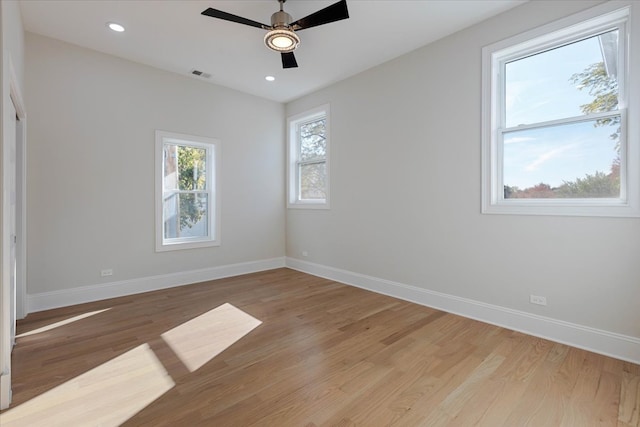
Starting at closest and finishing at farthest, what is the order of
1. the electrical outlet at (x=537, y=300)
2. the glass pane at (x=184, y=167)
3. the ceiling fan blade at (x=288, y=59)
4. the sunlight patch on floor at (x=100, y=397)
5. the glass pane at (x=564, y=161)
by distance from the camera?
the sunlight patch on floor at (x=100, y=397), the glass pane at (x=564, y=161), the electrical outlet at (x=537, y=300), the ceiling fan blade at (x=288, y=59), the glass pane at (x=184, y=167)

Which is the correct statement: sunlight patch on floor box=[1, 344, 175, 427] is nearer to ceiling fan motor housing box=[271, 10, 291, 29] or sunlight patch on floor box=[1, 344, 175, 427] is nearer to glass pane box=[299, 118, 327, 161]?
ceiling fan motor housing box=[271, 10, 291, 29]

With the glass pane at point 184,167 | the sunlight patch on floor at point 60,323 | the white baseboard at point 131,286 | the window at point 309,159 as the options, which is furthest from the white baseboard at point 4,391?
the window at point 309,159

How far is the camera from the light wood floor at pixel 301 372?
69.0 inches

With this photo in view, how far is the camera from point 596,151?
8.27 ft

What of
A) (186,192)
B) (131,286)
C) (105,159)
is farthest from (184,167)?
(131,286)

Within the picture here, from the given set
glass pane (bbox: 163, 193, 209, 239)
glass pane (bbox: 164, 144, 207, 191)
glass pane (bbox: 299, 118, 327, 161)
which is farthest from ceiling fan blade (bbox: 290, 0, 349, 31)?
glass pane (bbox: 163, 193, 209, 239)

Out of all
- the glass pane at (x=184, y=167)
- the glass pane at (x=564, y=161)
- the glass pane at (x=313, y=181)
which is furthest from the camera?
the glass pane at (x=313, y=181)

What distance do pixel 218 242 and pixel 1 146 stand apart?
3.23 m

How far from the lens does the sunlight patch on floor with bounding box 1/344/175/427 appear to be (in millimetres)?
1708

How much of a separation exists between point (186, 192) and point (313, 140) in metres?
2.31

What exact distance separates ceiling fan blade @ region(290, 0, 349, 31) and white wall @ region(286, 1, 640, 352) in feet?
5.19

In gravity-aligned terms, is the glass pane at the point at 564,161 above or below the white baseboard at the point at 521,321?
above

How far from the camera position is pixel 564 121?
2.65m

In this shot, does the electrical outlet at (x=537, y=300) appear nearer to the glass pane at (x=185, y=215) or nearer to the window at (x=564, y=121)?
the window at (x=564, y=121)
